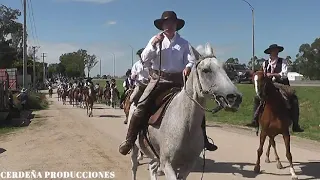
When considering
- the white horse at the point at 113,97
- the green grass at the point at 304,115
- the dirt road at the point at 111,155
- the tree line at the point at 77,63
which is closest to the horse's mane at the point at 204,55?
the dirt road at the point at 111,155

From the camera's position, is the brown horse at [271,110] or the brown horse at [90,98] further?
the brown horse at [90,98]

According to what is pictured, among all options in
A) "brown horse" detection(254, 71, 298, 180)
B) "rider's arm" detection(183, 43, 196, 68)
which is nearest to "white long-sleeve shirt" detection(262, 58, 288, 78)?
"brown horse" detection(254, 71, 298, 180)

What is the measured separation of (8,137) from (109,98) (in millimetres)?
22188

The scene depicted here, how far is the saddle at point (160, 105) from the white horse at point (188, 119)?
97mm

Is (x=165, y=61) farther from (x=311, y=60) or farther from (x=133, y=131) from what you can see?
(x=311, y=60)

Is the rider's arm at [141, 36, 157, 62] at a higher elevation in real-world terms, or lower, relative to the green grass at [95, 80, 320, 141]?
higher

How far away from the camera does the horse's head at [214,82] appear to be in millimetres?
4918

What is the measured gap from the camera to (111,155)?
1236 cm

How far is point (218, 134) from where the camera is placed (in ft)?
55.6

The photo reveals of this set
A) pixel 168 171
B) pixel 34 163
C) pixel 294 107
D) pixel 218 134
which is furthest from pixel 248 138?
pixel 168 171

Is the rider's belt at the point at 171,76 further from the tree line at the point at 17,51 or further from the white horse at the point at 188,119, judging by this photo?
the tree line at the point at 17,51

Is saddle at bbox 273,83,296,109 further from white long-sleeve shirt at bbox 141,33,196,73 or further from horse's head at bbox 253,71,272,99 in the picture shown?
white long-sleeve shirt at bbox 141,33,196,73

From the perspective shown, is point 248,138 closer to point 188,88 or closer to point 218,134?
point 218,134

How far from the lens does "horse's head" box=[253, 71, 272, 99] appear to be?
9875 mm
